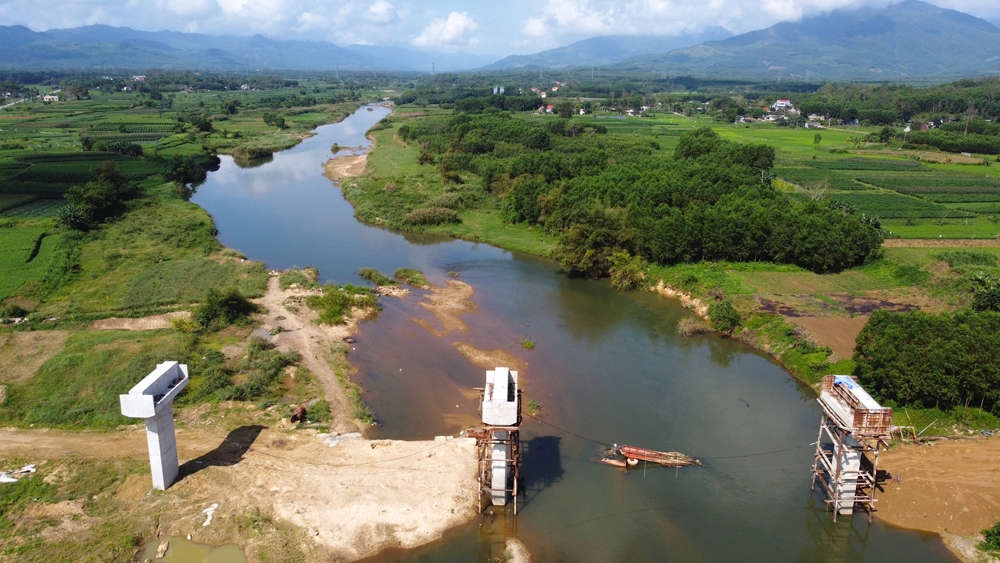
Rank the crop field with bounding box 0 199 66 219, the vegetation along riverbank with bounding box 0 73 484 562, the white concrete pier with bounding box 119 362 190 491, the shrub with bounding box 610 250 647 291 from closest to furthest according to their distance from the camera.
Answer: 1. the white concrete pier with bounding box 119 362 190 491
2. the vegetation along riverbank with bounding box 0 73 484 562
3. the shrub with bounding box 610 250 647 291
4. the crop field with bounding box 0 199 66 219

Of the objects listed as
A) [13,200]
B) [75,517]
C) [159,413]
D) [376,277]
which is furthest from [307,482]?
[13,200]

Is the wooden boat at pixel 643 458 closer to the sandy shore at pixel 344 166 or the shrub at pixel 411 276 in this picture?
the shrub at pixel 411 276

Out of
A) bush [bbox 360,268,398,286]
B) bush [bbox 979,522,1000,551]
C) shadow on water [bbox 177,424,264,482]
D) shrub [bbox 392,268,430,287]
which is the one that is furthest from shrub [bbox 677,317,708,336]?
shadow on water [bbox 177,424,264,482]

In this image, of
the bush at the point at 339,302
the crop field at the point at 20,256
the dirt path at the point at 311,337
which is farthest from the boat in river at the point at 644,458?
the crop field at the point at 20,256

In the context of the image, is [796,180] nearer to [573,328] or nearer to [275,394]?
[573,328]

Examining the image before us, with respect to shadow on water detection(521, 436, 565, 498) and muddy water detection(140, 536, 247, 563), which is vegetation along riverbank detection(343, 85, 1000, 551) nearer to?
shadow on water detection(521, 436, 565, 498)
